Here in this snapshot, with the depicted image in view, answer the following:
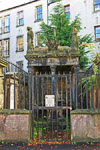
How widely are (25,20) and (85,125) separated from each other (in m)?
22.1

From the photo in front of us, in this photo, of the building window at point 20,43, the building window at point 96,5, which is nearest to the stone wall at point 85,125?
the building window at point 96,5

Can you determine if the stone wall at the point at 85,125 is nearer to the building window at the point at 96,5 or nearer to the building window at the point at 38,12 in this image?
the building window at the point at 96,5

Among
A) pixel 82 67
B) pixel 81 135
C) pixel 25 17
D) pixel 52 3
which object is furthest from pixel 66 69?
pixel 25 17

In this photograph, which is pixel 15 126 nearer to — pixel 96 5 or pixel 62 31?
pixel 62 31

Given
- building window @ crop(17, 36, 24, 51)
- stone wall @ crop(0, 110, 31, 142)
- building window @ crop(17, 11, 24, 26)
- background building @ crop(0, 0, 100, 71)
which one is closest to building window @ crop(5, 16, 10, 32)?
background building @ crop(0, 0, 100, 71)

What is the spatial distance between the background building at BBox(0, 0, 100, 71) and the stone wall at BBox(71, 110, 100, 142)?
52.3 ft

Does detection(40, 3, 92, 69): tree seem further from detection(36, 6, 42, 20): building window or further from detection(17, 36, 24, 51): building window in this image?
detection(17, 36, 24, 51): building window

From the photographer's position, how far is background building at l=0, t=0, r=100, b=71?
2102 centimetres

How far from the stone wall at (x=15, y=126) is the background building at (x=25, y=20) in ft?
54.3

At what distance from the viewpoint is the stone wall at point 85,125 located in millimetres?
6211

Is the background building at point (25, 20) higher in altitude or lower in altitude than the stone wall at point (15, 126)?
higher

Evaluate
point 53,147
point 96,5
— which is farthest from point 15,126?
point 96,5

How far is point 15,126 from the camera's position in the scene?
6.37m

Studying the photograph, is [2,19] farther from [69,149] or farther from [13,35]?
[69,149]
